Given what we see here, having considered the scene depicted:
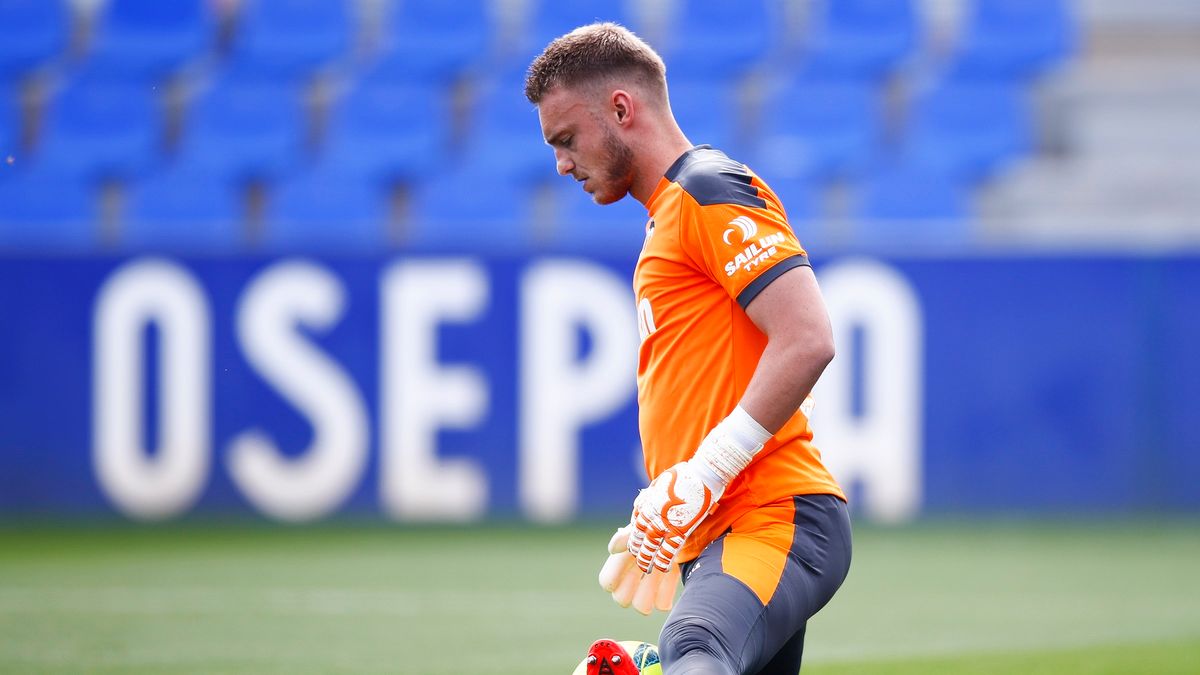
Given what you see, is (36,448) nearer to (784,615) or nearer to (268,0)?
(268,0)

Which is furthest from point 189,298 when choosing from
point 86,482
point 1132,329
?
point 1132,329

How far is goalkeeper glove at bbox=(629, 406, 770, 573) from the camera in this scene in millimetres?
3150

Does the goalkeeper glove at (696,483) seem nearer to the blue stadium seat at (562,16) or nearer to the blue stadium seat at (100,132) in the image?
the blue stadium seat at (100,132)

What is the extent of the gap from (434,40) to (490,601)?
8631 millimetres

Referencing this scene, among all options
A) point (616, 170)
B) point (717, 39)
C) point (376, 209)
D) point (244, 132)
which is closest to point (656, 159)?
point (616, 170)

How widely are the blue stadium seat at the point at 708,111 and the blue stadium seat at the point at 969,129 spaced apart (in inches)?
67.7

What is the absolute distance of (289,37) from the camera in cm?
1487

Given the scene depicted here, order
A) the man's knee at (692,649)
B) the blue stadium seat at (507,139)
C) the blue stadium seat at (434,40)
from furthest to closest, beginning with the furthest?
the blue stadium seat at (434,40)
the blue stadium seat at (507,139)
the man's knee at (692,649)

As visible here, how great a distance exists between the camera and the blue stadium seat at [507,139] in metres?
14.0

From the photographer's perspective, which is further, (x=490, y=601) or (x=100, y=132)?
(x=100, y=132)

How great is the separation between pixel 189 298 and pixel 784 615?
7.66 meters

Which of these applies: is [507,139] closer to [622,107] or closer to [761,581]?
[622,107]

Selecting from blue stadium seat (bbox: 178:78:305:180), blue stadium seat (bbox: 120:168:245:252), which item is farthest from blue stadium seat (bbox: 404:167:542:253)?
blue stadium seat (bbox: 120:168:245:252)

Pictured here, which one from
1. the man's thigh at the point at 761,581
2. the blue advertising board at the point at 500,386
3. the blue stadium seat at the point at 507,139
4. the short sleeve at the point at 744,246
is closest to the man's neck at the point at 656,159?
the short sleeve at the point at 744,246
